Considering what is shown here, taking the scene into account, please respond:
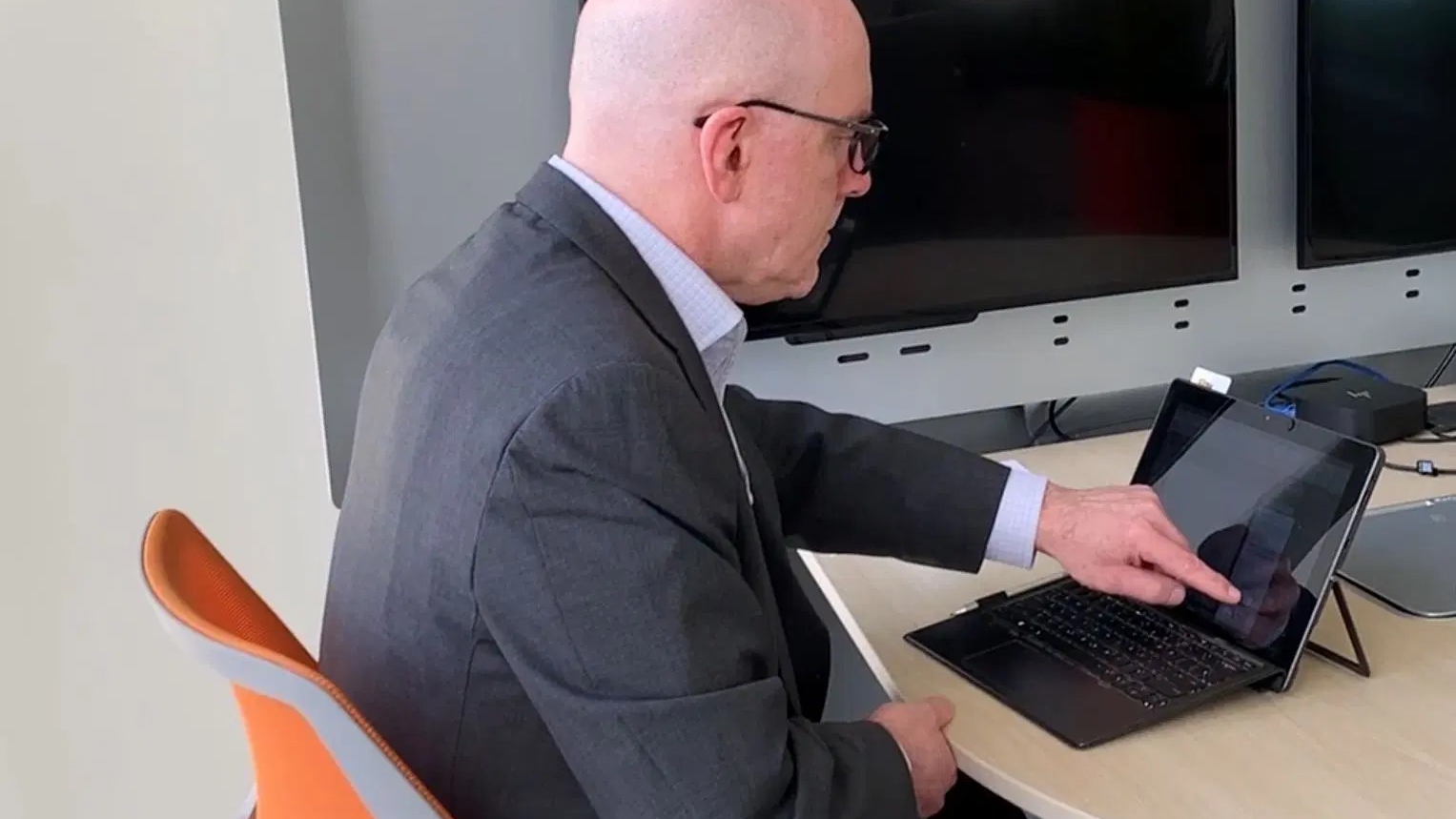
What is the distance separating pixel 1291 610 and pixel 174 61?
1233 mm

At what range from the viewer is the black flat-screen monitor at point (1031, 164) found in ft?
5.36

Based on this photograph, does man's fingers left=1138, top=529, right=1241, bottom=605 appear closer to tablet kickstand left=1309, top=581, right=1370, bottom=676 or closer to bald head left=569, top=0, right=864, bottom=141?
tablet kickstand left=1309, top=581, right=1370, bottom=676

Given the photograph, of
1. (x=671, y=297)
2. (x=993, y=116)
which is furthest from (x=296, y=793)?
(x=993, y=116)

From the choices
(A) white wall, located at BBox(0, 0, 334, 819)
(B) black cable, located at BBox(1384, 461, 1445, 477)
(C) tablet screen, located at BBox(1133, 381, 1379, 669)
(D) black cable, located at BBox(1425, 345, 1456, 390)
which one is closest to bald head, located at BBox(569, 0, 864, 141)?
(C) tablet screen, located at BBox(1133, 381, 1379, 669)

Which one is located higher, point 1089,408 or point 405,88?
point 405,88

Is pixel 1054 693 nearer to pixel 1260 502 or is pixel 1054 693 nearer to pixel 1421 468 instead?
pixel 1260 502

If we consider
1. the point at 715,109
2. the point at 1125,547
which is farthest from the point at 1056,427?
the point at 715,109

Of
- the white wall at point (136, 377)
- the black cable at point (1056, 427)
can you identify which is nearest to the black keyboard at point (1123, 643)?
the black cable at point (1056, 427)

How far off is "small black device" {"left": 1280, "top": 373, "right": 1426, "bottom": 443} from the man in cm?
67

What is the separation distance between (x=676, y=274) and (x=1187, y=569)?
52 centimetres

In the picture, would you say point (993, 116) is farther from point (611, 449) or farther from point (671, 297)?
point (611, 449)

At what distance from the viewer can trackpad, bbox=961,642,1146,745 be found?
108 cm

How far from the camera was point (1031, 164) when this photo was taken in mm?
1714

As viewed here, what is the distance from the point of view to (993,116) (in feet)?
5.48
